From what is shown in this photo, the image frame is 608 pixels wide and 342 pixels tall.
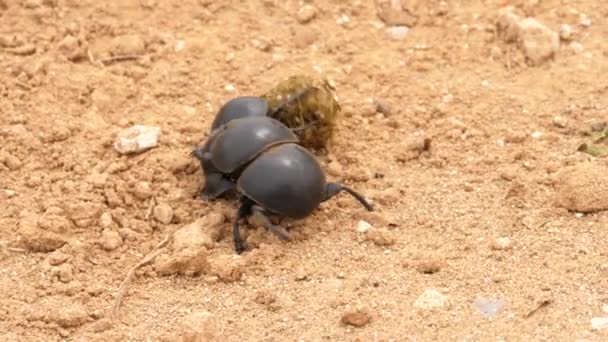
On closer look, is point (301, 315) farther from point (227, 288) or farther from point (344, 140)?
point (344, 140)

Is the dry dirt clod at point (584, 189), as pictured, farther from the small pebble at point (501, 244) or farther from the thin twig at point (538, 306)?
the thin twig at point (538, 306)

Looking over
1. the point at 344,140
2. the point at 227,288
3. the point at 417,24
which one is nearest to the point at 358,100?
the point at 344,140

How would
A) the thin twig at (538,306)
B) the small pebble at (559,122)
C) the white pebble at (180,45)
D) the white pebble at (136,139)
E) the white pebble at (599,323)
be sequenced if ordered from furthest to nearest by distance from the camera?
1. the white pebble at (180,45)
2. the small pebble at (559,122)
3. the white pebble at (136,139)
4. the thin twig at (538,306)
5. the white pebble at (599,323)

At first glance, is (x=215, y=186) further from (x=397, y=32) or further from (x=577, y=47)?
(x=577, y=47)

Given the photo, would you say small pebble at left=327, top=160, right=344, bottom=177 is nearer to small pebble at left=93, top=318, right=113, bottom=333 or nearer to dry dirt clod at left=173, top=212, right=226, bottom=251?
dry dirt clod at left=173, top=212, right=226, bottom=251

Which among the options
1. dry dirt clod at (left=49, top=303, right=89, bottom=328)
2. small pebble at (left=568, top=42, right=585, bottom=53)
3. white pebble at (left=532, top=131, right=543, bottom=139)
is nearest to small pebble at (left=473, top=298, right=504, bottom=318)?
white pebble at (left=532, top=131, right=543, bottom=139)

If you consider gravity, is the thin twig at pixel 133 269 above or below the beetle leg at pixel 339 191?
below

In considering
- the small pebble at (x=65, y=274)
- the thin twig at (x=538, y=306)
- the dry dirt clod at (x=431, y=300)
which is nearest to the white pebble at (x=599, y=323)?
the thin twig at (x=538, y=306)
